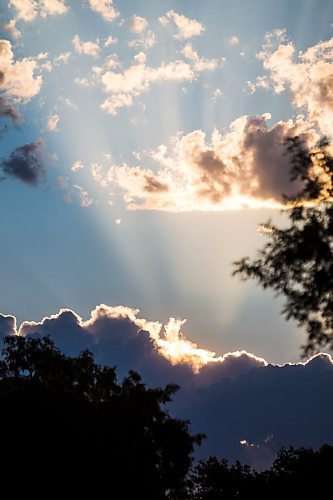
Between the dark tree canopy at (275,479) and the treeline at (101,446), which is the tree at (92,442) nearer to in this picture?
the treeline at (101,446)

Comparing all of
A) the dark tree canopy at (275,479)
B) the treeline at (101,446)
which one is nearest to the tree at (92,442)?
the treeline at (101,446)

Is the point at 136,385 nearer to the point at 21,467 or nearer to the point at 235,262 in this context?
the point at 21,467

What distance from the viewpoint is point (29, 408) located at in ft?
69.8

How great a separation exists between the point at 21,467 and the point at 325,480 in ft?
149

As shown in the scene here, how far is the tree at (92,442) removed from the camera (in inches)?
741

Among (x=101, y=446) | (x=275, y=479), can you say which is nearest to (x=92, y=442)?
(x=101, y=446)

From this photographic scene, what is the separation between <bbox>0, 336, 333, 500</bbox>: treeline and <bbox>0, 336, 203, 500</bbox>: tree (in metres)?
0.06

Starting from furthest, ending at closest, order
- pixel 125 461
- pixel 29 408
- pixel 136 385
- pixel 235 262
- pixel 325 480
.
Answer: pixel 325 480 < pixel 136 385 < pixel 125 461 < pixel 29 408 < pixel 235 262

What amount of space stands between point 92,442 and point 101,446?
884mm

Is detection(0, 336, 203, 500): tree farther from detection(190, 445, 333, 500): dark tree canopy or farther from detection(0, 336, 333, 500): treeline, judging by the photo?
detection(190, 445, 333, 500): dark tree canopy

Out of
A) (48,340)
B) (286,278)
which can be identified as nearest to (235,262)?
(286,278)

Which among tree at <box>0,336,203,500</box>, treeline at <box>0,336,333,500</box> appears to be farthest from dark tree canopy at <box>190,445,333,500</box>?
tree at <box>0,336,203,500</box>

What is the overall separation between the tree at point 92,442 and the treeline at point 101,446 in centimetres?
6

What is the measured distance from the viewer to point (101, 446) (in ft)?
73.6
